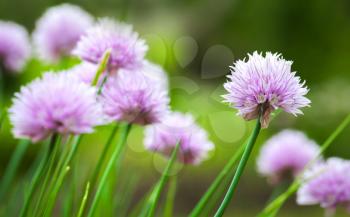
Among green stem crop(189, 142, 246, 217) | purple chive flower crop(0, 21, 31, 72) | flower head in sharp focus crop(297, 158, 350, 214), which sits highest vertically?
purple chive flower crop(0, 21, 31, 72)

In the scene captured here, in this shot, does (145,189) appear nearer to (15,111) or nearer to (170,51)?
(170,51)

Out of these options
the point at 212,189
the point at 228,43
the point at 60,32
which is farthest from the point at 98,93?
the point at 228,43

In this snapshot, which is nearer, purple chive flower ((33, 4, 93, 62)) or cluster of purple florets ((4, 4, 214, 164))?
cluster of purple florets ((4, 4, 214, 164))

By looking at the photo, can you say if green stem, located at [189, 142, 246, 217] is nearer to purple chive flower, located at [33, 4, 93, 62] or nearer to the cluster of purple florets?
the cluster of purple florets

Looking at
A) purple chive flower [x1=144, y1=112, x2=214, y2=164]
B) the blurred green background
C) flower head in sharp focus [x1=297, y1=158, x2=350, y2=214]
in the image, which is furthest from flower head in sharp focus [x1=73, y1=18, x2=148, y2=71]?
the blurred green background

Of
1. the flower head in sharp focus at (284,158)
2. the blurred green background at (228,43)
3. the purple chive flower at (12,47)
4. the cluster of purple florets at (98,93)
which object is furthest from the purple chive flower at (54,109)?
the blurred green background at (228,43)

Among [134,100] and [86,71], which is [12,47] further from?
[134,100]

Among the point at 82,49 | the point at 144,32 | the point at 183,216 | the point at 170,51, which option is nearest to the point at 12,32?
the point at 82,49
